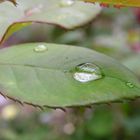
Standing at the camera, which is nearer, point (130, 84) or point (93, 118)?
point (130, 84)

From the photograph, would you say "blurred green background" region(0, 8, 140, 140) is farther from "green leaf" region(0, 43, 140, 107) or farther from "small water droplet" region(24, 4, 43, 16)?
"green leaf" region(0, 43, 140, 107)

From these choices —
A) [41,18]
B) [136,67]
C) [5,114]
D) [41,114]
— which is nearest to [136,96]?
[41,18]

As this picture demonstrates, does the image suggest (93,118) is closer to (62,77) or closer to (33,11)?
(33,11)

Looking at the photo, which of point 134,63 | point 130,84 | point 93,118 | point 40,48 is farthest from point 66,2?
point 93,118

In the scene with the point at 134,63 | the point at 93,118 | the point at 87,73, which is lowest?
the point at 93,118

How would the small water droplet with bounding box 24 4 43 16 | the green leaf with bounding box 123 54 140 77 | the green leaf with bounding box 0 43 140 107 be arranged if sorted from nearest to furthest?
1. the green leaf with bounding box 0 43 140 107
2. the small water droplet with bounding box 24 4 43 16
3. the green leaf with bounding box 123 54 140 77

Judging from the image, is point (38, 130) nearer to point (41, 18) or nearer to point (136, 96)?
point (41, 18)

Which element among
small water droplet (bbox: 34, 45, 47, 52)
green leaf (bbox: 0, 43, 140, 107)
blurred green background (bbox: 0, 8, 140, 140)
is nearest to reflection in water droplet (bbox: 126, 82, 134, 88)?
green leaf (bbox: 0, 43, 140, 107)

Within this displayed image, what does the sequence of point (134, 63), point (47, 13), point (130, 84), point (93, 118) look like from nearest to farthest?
point (130, 84)
point (47, 13)
point (134, 63)
point (93, 118)
